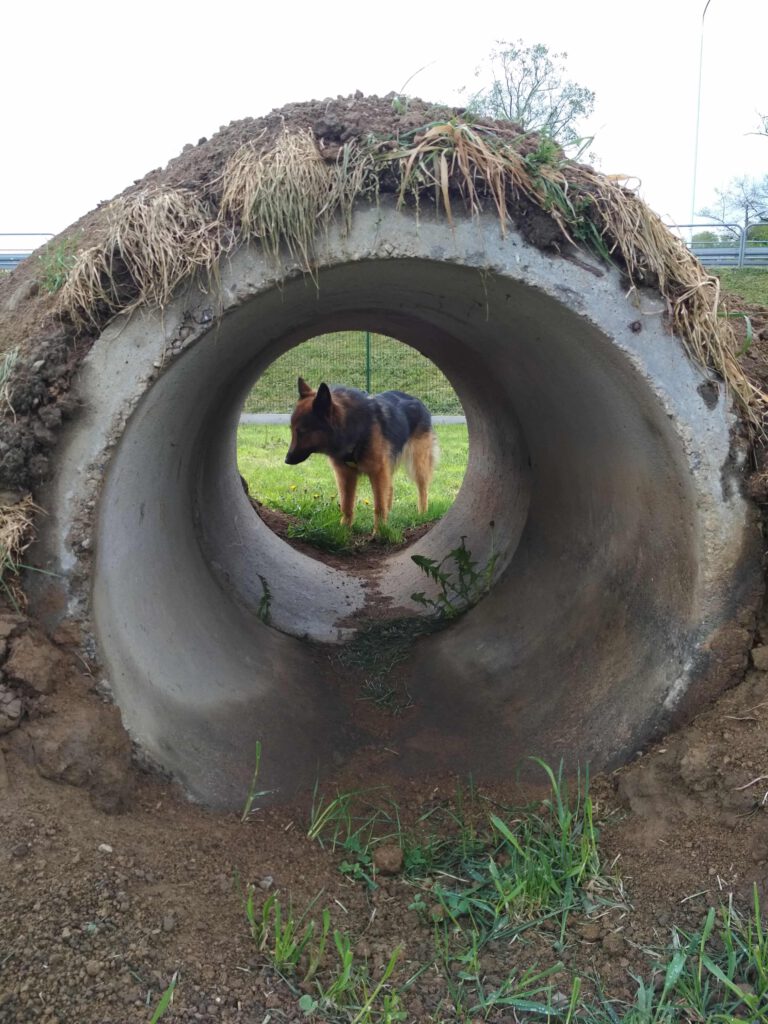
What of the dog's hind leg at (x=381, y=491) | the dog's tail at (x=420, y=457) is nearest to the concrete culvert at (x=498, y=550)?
the dog's hind leg at (x=381, y=491)

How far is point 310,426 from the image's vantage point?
26.4 ft

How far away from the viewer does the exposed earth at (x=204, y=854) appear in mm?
2215

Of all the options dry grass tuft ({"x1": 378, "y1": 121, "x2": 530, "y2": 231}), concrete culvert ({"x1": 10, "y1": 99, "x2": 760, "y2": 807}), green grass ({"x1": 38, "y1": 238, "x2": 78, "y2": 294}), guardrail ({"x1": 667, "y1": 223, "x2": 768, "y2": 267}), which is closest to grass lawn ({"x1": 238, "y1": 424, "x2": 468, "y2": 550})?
concrete culvert ({"x1": 10, "y1": 99, "x2": 760, "y2": 807})

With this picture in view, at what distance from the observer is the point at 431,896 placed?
9.05 feet

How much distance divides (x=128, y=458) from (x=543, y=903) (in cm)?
192

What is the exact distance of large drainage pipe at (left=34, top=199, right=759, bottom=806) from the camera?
2900 mm

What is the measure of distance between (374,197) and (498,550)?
8.91 feet

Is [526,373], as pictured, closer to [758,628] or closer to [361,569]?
[758,628]

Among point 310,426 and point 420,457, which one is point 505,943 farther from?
point 420,457

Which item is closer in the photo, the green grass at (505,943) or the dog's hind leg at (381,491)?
the green grass at (505,943)

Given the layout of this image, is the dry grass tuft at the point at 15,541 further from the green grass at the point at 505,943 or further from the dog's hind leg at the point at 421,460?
the dog's hind leg at the point at 421,460

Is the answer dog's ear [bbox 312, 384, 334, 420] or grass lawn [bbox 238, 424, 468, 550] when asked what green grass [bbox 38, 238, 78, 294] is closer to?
grass lawn [bbox 238, 424, 468, 550]

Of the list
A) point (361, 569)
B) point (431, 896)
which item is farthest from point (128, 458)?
point (361, 569)

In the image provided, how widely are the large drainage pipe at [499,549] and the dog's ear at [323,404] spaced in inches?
106
